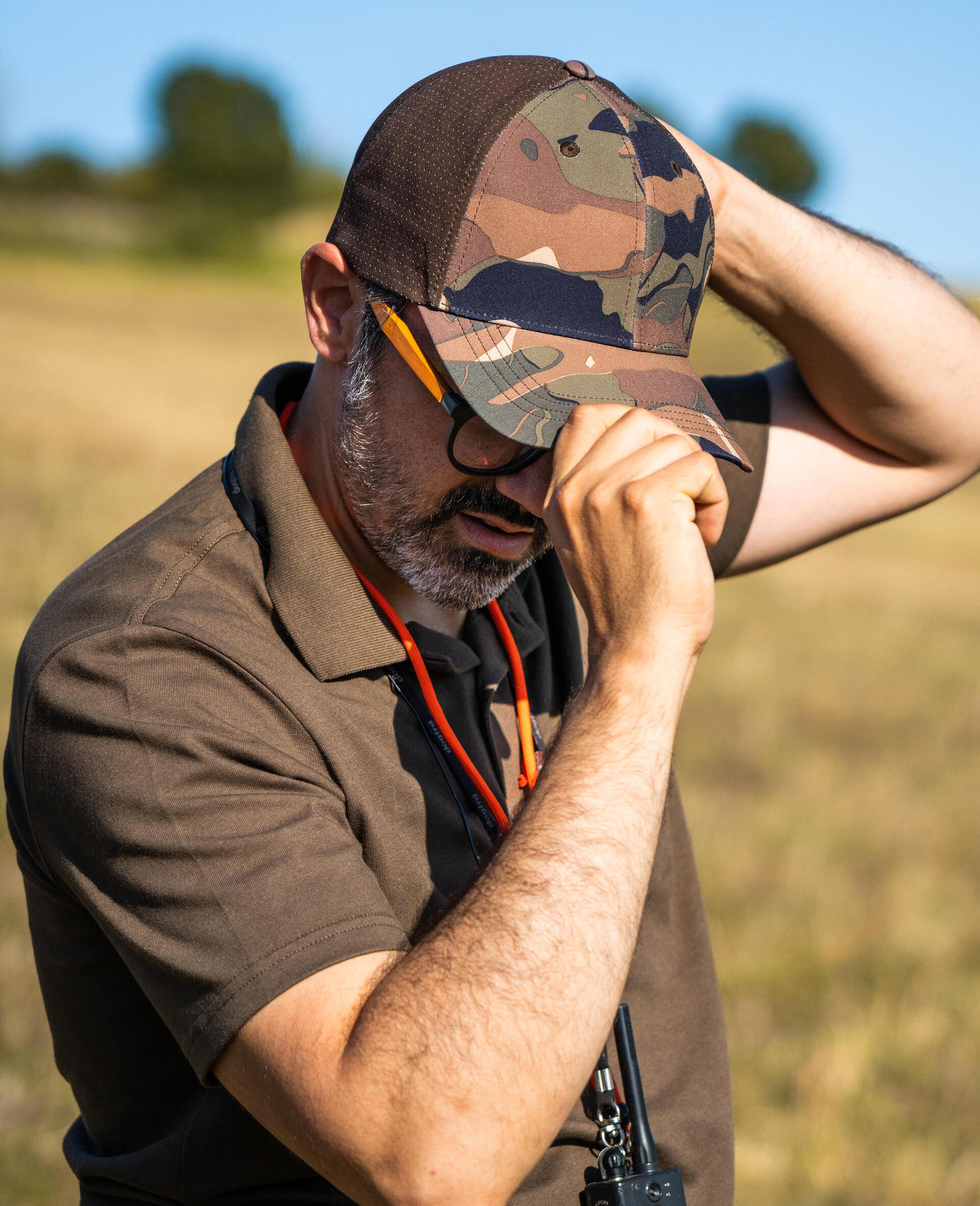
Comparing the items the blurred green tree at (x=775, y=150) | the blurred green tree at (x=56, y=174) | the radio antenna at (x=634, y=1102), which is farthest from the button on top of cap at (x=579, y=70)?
the blurred green tree at (x=775, y=150)

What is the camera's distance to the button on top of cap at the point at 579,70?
79.3 inches

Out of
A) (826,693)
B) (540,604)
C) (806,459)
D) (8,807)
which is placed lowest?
(826,693)

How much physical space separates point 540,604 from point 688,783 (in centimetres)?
430

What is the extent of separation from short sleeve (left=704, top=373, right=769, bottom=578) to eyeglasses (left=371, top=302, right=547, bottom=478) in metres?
0.78

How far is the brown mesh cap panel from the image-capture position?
6.28 ft

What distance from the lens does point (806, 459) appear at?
2750mm

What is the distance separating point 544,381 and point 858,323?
104cm

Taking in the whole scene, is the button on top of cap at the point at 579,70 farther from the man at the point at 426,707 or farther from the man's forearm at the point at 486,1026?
the man's forearm at the point at 486,1026

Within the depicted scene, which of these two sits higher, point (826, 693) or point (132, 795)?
point (132, 795)

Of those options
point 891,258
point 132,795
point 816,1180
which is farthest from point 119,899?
point 816,1180

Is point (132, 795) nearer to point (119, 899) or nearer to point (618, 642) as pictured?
point (119, 899)

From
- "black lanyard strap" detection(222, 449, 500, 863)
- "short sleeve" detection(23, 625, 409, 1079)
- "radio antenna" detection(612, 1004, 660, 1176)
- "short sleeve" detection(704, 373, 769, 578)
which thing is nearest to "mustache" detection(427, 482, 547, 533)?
"black lanyard strap" detection(222, 449, 500, 863)

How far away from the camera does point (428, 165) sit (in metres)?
1.94

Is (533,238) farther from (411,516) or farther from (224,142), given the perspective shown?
(224,142)
